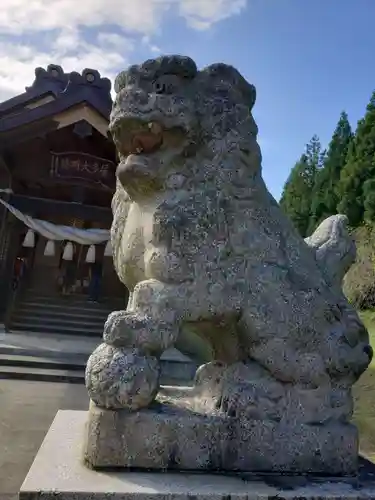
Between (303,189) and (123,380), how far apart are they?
29.0 metres

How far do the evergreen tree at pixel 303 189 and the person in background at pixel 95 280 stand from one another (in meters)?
12.1

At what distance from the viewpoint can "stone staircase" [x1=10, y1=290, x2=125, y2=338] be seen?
32.6 feet

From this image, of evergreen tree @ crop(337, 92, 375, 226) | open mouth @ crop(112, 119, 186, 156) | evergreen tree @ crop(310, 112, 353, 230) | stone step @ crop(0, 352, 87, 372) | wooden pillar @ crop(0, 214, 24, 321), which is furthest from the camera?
evergreen tree @ crop(310, 112, 353, 230)

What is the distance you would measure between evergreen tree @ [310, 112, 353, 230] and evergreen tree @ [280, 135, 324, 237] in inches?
41.4

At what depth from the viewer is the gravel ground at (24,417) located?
3008mm

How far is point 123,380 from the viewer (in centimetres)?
171

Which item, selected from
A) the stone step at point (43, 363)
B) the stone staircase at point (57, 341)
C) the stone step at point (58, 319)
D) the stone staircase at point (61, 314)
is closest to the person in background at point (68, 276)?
the stone staircase at point (57, 341)

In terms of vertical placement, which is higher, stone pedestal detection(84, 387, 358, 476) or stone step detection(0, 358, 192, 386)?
stone pedestal detection(84, 387, 358, 476)

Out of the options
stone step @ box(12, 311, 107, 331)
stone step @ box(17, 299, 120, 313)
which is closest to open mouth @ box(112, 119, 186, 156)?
stone step @ box(12, 311, 107, 331)

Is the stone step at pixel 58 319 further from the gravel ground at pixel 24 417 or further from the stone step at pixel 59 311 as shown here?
the gravel ground at pixel 24 417

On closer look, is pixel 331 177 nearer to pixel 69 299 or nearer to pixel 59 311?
pixel 69 299

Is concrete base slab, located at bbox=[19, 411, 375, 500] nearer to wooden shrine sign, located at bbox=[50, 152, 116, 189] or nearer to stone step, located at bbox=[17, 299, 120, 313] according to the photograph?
wooden shrine sign, located at bbox=[50, 152, 116, 189]

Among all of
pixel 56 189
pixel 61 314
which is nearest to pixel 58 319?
pixel 61 314

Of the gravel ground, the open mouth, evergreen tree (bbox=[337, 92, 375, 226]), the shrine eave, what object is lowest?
the gravel ground
